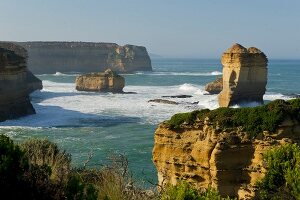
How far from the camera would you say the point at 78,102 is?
63.7m

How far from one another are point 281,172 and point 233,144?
5170mm

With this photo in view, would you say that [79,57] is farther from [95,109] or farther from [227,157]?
[227,157]

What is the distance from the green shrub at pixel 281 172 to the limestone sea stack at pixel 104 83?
213ft

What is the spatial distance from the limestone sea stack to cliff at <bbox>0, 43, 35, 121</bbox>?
29.3 m

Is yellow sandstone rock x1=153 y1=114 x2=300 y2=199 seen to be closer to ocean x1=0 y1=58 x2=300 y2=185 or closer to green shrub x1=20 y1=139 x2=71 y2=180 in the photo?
ocean x1=0 y1=58 x2=300 y2=185

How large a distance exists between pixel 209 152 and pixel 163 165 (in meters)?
2.59

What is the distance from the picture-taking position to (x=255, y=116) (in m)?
17.8

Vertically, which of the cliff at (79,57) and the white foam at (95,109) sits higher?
the cliff at (79,57)

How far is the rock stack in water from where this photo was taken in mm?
51531

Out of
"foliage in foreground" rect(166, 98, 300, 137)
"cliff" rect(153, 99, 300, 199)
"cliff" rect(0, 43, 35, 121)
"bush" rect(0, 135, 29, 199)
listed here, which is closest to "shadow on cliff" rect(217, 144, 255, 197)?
"cliff" rect(153, 99, 300, 199)

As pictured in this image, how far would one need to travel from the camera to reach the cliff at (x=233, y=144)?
17.3m

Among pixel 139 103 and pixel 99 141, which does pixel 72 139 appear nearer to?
pixel 99 141

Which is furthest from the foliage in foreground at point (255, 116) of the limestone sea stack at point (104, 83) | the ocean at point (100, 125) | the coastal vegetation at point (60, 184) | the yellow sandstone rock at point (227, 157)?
the limestone sea stack at point (104, 83)

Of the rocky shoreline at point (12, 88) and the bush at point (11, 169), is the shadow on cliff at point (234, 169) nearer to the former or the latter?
the bush at point (11, 169)
